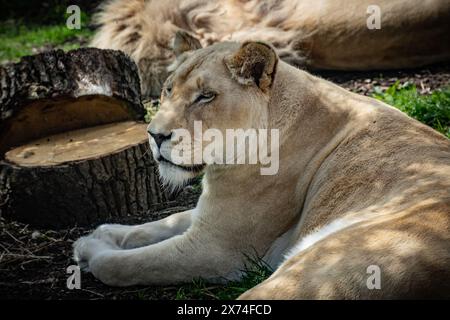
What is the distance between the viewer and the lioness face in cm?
418

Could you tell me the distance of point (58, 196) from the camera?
520 centimetres

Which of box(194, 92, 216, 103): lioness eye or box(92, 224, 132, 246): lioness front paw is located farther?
box(92, 224, 132, 246): lioness front paw

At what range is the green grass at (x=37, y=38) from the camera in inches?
417

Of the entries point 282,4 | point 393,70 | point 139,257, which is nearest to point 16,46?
point 282,4

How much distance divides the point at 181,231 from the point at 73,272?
74cm

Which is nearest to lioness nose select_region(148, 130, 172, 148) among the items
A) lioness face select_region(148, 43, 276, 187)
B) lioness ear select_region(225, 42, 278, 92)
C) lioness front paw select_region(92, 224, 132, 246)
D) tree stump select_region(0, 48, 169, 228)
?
lioness face select_region(148, 43, 276, 187)

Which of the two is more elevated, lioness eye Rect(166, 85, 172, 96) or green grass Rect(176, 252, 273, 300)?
lioness eye Rect(166, 85, 172, 96)

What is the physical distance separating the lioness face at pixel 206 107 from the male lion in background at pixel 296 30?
3.65 meters

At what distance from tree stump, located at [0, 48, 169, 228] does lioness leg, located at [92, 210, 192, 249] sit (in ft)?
1.48

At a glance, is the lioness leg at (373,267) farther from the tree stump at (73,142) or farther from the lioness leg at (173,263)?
the tree stump at (73,142)

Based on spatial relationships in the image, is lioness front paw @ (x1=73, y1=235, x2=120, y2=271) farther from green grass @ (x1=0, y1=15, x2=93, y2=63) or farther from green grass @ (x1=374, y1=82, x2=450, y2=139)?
green grass @ (x1=0, y1=15, x2=93, y2=63)

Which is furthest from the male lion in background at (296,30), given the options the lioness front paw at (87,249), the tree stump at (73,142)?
the lioness front paw at (87,249)

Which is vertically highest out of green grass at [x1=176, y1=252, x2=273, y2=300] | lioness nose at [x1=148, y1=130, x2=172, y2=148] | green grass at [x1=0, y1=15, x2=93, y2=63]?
lioness nose at [x1=148, y1=130, x2=172, y2=148]

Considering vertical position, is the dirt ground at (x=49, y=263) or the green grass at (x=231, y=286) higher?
the green grass at (x=231, y=286)
